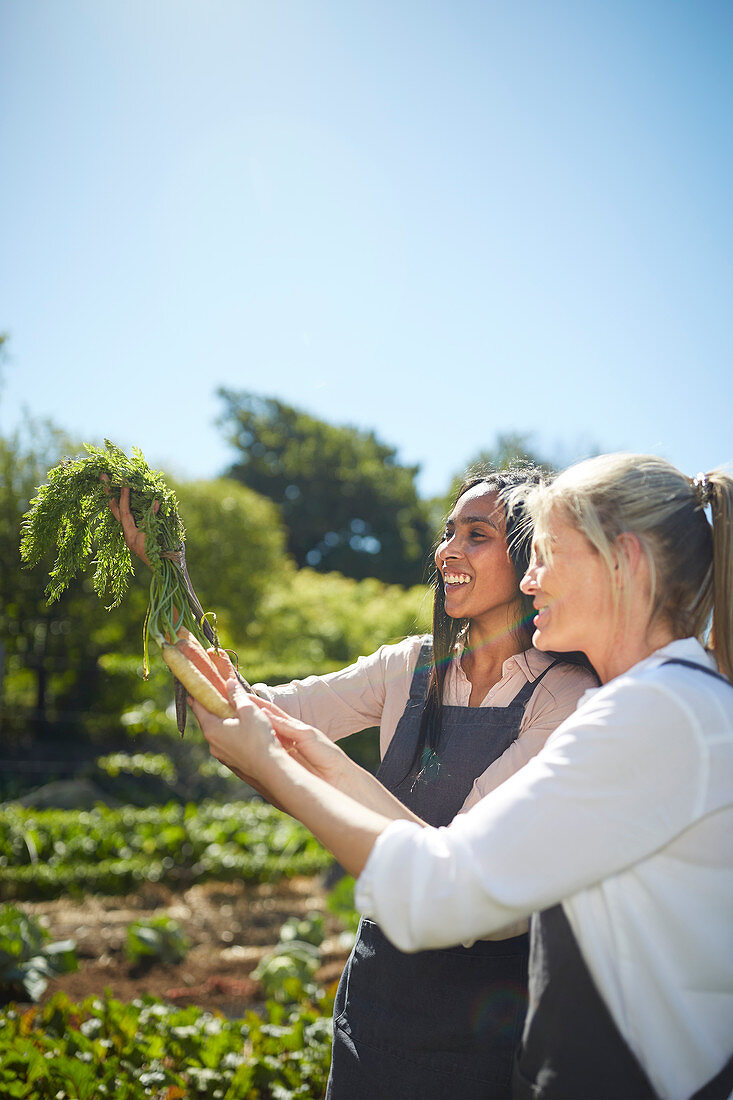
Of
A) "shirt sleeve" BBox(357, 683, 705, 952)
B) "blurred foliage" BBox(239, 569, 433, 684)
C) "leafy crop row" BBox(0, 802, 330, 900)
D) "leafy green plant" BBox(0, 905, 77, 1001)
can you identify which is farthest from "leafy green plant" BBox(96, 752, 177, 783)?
"shirt sleeve" BBox(357, 683, 705, 952)

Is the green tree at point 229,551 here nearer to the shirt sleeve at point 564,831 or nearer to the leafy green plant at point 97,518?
the leafy green plant at point 97,518

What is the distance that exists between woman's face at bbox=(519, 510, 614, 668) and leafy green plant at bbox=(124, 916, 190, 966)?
430cm

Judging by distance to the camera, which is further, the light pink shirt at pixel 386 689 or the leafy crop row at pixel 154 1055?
the leafy crop row at pixel 154 1055

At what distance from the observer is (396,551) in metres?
29.4

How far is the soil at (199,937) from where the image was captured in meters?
4.41

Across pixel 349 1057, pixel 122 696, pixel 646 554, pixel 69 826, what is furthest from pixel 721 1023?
pixel 122 696

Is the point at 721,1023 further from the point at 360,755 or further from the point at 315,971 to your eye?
the point at 360,755

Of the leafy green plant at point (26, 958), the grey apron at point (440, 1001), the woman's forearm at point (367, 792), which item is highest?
the woman's forearm at point (367, 792)

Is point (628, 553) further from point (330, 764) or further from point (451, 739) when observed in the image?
point (451, 739)

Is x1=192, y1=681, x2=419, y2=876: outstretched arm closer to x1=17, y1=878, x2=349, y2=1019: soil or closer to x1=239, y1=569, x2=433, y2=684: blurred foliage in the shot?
x1=17, y1=878, x2=349, y2=1019: soil

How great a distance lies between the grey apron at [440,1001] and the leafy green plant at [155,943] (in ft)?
10.8

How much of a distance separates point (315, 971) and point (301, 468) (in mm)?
26390

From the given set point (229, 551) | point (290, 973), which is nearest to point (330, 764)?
point (290, 973)

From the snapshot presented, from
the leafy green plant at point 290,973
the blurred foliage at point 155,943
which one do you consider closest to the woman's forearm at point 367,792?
the leafy green plant at point 290,973
